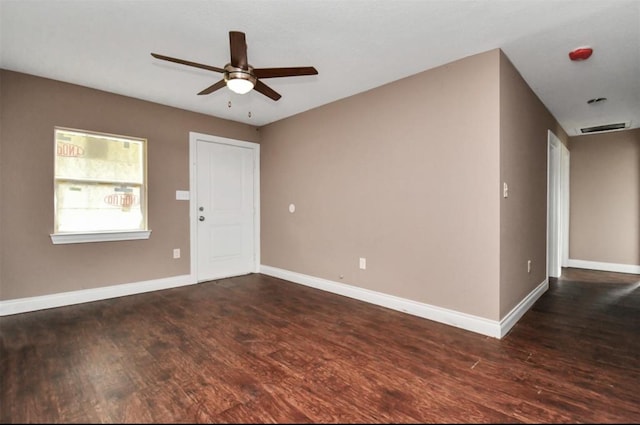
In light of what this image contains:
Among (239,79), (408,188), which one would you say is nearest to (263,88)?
(239,79)

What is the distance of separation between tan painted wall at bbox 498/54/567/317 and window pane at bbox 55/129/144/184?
13.4 feet

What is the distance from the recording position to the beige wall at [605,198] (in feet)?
16.6

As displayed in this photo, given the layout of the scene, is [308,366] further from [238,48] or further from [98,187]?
[98,187]

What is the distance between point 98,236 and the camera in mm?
3502

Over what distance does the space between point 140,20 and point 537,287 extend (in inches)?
187

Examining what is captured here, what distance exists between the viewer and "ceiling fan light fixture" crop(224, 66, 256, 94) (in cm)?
225

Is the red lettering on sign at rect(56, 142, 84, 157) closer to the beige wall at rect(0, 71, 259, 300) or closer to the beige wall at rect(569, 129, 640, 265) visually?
the beige wall at rect(0, 71, 259, 300)

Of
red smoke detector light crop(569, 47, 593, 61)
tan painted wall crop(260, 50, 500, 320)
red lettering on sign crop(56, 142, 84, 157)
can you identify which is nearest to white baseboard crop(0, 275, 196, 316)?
red lettering on sign crop(56, 142, 84, 157)

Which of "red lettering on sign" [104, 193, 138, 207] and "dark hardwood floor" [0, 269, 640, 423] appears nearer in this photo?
"dark hardwood floor" [0, 269, 640, 423]

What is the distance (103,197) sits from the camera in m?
3.64

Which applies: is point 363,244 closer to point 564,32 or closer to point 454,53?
point 454,53

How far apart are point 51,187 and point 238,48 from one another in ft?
9.03

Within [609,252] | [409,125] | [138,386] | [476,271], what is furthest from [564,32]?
[609,252]

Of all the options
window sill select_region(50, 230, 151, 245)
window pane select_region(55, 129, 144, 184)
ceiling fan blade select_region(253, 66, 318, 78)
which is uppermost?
ceiling fan blade select_region(253, 66, 318, 78)
